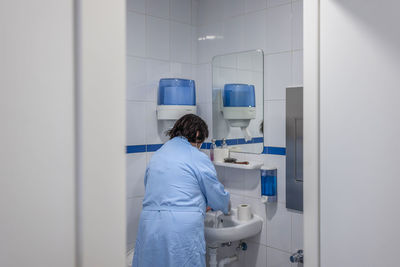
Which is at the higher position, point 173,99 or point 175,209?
point 173,99

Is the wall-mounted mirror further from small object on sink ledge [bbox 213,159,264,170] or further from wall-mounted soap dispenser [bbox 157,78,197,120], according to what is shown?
wall-mounted soap dispenser [bbox 157,78,197,120]

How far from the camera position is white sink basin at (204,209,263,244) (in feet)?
6.52

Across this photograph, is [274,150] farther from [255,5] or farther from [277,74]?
[255,5]

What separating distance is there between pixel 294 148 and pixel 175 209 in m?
0.77

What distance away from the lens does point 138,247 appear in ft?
6.12

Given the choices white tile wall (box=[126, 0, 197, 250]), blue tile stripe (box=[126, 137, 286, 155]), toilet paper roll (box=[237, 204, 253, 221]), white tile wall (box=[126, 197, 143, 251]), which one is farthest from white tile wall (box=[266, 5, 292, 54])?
white tile wall (box=[126, 197, 143, 251])

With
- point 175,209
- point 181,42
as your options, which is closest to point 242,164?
point 175,209

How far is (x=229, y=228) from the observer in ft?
6.55
